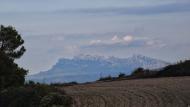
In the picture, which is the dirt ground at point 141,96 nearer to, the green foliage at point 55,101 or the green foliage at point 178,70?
the green foliage at point 55,101

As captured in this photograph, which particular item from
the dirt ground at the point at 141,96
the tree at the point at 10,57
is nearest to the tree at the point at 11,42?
the tree at the point at 10,57

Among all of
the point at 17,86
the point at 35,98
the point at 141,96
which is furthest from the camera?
the point at 17,86

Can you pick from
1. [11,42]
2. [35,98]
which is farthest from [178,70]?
[35,98]

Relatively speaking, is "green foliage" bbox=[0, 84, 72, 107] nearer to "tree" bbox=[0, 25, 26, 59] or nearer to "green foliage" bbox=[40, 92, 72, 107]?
"green foliage" bbox=[40, 92, 72, 107]

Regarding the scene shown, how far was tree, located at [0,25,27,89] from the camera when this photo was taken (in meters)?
51.1

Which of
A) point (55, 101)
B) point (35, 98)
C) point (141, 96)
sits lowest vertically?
point (55, 101)

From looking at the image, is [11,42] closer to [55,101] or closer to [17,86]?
[17,86]

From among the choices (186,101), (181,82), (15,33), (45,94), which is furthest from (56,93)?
(15,33)

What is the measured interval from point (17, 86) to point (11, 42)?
8.24 meters

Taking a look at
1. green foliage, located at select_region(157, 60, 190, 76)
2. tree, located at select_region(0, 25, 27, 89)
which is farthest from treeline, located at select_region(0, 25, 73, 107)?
green foliage, located at select_region(157, 60, 190, 76)

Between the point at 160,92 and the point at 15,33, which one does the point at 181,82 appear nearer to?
the point at 160,92

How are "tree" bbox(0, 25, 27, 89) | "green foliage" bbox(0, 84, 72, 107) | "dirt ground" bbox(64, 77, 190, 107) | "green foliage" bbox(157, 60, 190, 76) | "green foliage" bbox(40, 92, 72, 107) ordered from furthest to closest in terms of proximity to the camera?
"green foliage" bbox(157, 60, 190, 76)
"tree" bbox(0, 25, 27, 89)
"dirt ground" bbox(64, 77, 190, 107)
"green foliage" bbox(0, 84, 72, 107)
"green foliage" bbox(40, 92, 72, 107)

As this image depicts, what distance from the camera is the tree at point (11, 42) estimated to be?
177 ft

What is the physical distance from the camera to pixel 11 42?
178 ft
